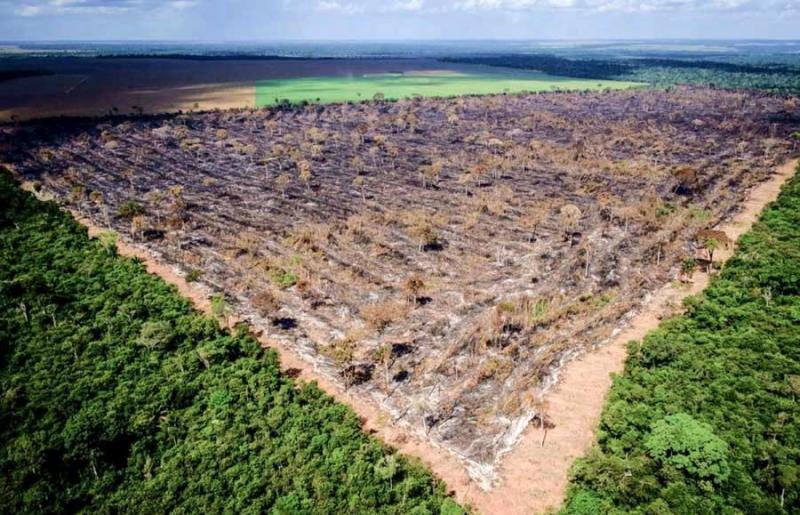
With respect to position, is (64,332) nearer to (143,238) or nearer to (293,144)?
(143,238)

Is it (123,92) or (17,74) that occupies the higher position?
(17,74)

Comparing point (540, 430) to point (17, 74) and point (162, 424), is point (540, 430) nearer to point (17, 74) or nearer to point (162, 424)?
point (162, 424)

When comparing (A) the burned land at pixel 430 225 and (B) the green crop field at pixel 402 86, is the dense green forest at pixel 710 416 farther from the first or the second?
(B) the green crop field at pixel 402 86

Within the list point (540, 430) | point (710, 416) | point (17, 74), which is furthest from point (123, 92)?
point (710, 416)

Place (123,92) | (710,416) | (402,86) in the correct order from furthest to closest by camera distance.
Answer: (402,86) → (123,92) → (710,416)

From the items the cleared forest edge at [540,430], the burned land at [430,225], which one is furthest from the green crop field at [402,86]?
the cleared forest edge at [540,430]

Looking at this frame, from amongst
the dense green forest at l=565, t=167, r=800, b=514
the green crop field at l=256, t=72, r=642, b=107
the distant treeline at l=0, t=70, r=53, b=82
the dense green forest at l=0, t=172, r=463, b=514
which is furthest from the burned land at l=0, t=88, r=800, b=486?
the distant treeline at l=0, t=70, r=53, b=82
